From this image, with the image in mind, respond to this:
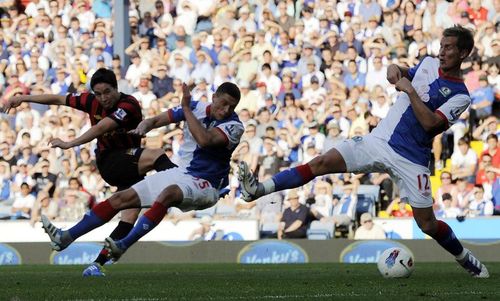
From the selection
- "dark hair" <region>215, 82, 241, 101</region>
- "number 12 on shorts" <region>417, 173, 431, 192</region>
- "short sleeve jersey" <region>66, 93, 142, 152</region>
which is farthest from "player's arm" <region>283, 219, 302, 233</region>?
"number 12 on shorts" <region>417, 173, 431, 192</region>

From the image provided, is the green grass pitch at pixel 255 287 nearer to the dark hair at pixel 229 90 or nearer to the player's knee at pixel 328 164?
the player's knee at pixel 328 164

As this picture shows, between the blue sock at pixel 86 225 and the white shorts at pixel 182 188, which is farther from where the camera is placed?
the white shorts at pixel 182 188

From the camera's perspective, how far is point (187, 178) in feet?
43.4

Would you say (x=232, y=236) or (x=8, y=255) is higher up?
(x=232, y=236)

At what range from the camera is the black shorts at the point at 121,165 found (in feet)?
46.2

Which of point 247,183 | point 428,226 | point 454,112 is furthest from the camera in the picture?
point 428,226

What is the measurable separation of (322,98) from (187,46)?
4554mm

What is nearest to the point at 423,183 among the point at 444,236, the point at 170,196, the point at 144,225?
the point at 444,236

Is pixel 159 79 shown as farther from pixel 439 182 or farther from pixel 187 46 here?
pixel 439 182

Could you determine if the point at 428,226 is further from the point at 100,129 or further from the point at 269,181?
the point at 100,129

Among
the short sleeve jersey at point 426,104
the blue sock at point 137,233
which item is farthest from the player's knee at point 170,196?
the short sleeve jersey at point 426,104

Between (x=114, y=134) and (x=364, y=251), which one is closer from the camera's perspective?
(x=114, y=134)

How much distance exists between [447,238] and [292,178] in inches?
72.6

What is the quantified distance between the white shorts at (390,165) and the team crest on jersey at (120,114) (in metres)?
2.81
